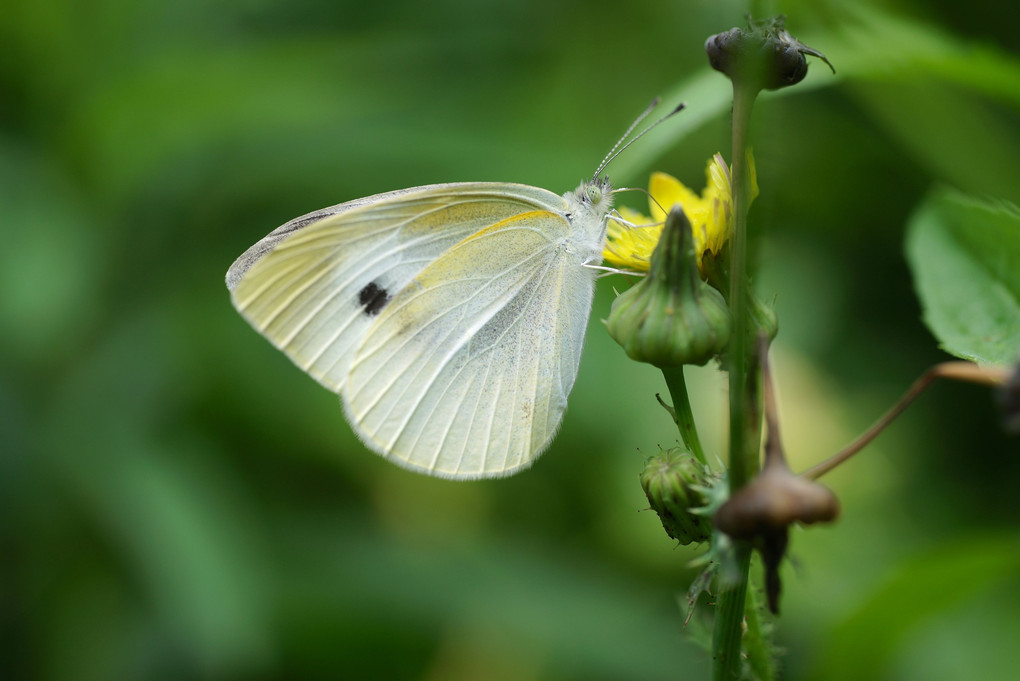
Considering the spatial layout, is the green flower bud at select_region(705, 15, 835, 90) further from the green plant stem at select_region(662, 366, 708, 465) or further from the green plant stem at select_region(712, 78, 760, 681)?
the green plant stem at select_region(662, 366, 708, 465)

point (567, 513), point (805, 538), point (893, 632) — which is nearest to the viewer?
point (893, 632)

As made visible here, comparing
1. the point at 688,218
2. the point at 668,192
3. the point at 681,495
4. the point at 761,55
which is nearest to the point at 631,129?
the point at 668,192

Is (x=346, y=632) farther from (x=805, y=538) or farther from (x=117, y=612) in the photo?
(x=805, y=538)

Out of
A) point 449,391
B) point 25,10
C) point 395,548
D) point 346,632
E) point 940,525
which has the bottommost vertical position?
point 346,632

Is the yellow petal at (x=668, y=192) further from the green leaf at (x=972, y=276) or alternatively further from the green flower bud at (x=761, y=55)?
the green flower bud at (x=761, y=55)

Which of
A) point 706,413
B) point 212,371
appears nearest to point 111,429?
point 212,371

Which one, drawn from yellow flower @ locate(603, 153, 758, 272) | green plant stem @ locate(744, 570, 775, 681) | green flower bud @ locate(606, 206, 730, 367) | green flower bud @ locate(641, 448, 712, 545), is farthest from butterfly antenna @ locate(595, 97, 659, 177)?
green plant stem @ locate(744, 570, 775, 681)

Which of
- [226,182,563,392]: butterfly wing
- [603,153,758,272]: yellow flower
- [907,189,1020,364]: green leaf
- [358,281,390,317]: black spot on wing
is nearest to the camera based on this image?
[907,189,1020,364]: green leaf
